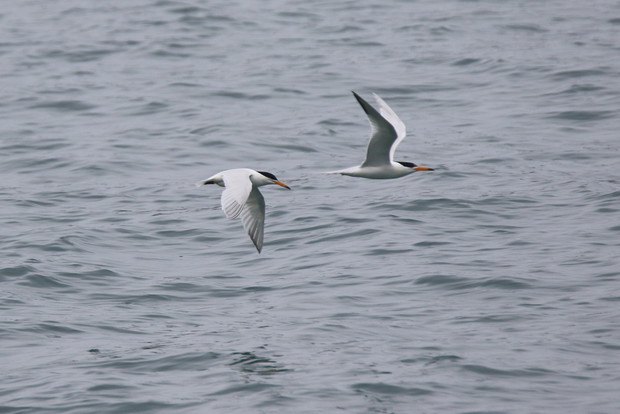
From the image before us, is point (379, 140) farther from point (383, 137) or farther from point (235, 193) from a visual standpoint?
point (235, 193)

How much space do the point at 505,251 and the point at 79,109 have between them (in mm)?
9470

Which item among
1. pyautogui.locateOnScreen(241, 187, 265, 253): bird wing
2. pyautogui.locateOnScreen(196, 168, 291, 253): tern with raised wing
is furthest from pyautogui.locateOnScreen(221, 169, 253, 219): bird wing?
pyautogui.locateOnScreen(241, 187, 265, 253): bird wing

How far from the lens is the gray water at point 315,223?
9.42 metres

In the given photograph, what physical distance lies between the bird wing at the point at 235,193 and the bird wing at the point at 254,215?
272 millimetres

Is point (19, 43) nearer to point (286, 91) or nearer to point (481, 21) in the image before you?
point (286, 91)

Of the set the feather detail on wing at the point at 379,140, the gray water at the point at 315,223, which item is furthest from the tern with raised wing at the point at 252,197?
the feather detail on wing at the point at 379,140

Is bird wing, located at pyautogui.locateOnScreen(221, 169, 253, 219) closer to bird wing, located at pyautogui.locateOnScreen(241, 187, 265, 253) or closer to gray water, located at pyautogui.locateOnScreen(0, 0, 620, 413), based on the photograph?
bird wing, located at pyautogui.locateOnScreen(241, 187, 265, 253)

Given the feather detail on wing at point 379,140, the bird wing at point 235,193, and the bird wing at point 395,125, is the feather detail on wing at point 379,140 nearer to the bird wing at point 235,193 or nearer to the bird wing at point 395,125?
the bird wing at point 395,125

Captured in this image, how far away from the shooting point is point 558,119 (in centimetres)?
1777

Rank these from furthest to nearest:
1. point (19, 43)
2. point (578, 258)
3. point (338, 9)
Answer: point (338, 9) < point (19, 43) < point (578, 258)

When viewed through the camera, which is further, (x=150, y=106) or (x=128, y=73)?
(x=128, y=73)

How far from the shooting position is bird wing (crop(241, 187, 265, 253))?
36.0 ft

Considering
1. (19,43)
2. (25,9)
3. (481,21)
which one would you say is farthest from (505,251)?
(25,9)

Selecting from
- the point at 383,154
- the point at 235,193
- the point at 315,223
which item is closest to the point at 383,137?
the point at 383,154
